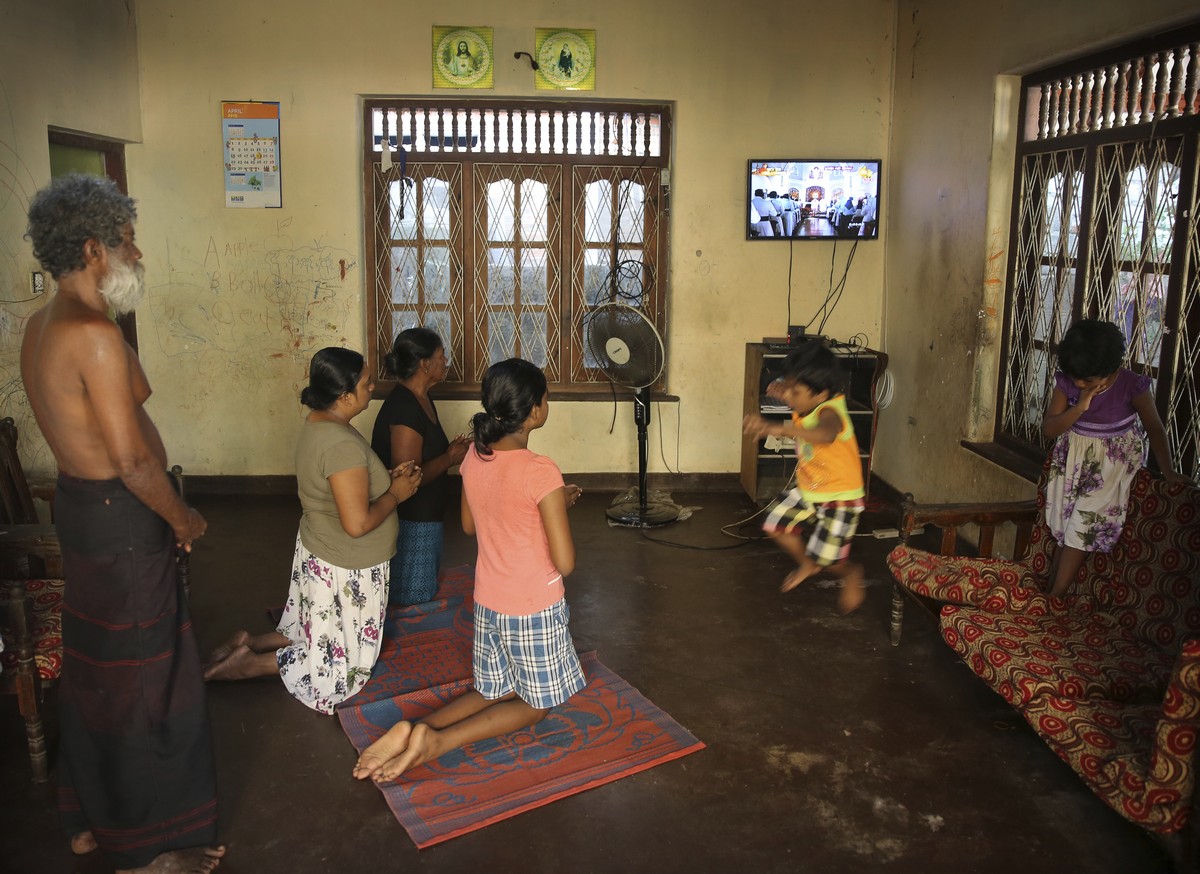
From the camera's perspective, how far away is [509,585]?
2.95 m

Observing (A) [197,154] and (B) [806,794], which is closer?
(B) [806,794]

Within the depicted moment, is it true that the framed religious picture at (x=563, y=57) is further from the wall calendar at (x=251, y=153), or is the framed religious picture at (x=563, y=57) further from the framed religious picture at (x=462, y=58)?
the wall calendar at (x=251, y=153)

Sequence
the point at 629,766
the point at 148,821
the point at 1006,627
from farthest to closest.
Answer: the point at 1006,627
the point at 629,766
the point at 148,821

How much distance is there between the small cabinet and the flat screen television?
763 mm

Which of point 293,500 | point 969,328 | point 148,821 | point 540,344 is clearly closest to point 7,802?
point 148,821

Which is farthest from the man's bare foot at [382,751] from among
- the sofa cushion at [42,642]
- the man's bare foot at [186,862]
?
the sofa cushion at [42,642]

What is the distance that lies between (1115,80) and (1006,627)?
2.47 metres

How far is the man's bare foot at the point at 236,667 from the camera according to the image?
365 centimetres

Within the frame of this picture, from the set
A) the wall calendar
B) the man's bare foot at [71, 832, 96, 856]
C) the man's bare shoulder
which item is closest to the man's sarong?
the man's bare foot at [71, 832, 96, 856]

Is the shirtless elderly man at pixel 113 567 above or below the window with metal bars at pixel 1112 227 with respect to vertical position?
below

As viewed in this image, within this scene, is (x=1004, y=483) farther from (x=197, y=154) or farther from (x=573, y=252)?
(x=197, y=154)

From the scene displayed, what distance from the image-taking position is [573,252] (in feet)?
21.3

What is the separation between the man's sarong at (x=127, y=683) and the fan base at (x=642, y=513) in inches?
138

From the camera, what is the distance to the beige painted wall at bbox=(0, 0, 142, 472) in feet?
15.5
